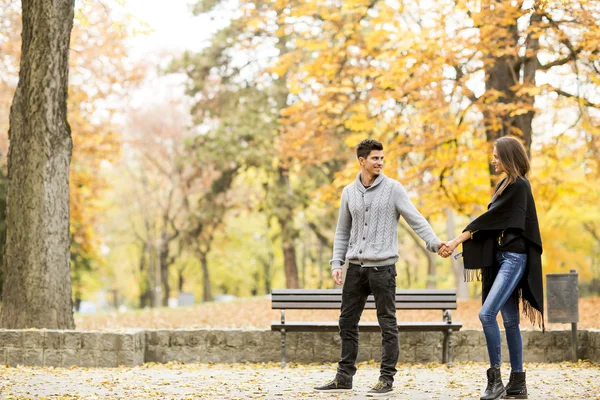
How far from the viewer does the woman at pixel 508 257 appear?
6191 mm

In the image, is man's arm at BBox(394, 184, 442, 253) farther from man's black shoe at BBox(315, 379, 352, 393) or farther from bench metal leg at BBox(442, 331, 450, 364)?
bench metal leg at BBox(442, 331, 450, 364)

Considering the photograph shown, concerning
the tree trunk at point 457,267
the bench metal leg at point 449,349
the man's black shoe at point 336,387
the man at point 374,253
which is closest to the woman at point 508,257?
the man at point 374,253

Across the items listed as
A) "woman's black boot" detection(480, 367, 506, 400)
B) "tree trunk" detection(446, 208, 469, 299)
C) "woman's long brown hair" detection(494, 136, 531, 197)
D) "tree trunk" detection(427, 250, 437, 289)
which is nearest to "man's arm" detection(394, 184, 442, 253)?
"woman's long brown hair" detection(494, 136, 531, 197)

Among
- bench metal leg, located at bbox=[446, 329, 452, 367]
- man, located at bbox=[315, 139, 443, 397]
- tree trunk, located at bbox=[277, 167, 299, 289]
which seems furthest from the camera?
tree trunk, located at bbox=[277, 167, 299, 289]

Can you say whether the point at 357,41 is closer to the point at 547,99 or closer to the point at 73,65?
the point at 547,99

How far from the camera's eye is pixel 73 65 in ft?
71.5

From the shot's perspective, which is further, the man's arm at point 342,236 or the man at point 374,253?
the man's arm at point 342,236

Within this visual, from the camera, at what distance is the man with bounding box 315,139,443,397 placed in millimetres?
6602

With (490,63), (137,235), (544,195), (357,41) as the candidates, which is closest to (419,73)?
(490,63)

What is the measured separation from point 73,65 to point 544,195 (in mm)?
13034

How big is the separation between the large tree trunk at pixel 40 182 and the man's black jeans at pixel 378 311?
4868 millimetres

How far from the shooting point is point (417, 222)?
21.7 feet

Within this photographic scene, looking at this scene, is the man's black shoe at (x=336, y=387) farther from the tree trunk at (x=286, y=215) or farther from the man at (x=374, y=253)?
the tree trunk at (x=286, y=215)

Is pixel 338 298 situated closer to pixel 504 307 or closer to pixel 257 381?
pixel 257 381
